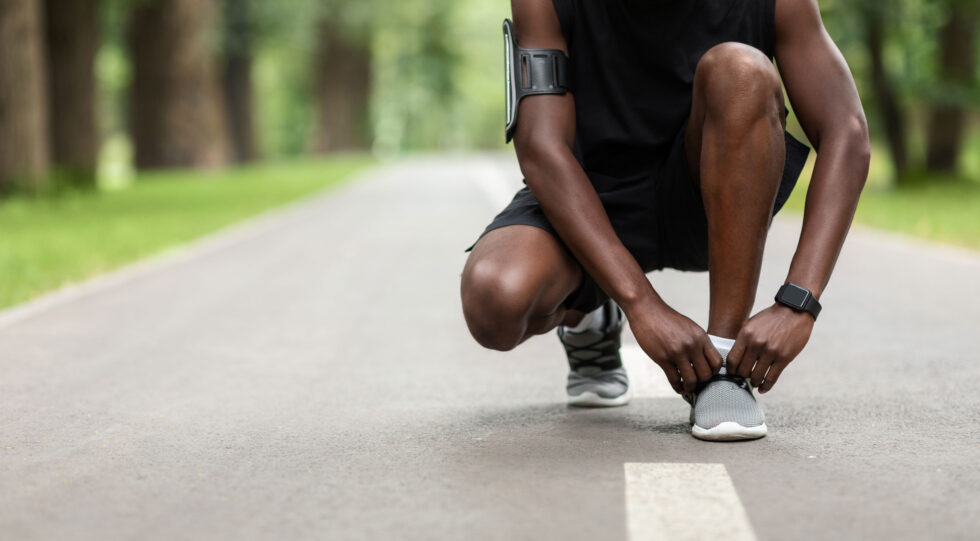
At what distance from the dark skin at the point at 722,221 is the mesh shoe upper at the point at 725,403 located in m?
0.06

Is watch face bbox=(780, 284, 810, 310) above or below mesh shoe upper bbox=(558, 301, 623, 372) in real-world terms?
above

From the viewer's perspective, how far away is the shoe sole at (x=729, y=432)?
125 inches

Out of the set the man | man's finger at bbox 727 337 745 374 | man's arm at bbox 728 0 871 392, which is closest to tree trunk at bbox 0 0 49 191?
the man

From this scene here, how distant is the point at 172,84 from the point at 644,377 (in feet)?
75.6

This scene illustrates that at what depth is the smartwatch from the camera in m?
3.05

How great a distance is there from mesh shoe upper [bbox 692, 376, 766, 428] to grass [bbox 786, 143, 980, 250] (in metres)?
7.25

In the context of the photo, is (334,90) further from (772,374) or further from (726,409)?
(772,374)

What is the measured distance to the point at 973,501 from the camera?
105 inches

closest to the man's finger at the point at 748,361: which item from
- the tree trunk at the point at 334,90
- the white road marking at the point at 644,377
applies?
the white road marking at the point at 644,377

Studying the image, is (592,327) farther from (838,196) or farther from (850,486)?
(850,486)

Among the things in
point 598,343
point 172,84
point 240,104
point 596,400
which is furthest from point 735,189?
point 240,104

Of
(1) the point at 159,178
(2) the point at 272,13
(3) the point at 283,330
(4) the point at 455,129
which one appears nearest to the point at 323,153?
(2) the point at 272,13

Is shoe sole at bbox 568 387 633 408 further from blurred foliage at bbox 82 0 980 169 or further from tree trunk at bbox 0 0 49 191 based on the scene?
blurred foliage at bbox 82 0 980 169

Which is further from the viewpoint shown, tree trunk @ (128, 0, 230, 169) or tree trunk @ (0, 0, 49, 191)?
tree trunk @ (128, 0, 230, 169)
